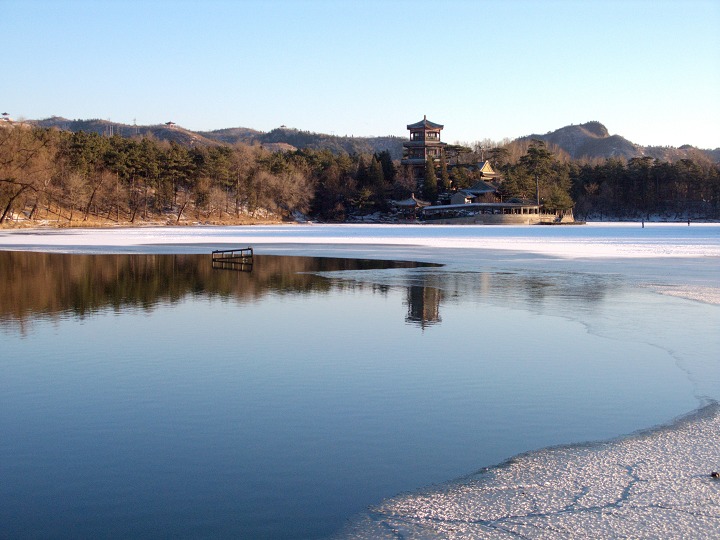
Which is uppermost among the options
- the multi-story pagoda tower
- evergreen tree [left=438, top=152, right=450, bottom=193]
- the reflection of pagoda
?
the multi-story pagoda tower

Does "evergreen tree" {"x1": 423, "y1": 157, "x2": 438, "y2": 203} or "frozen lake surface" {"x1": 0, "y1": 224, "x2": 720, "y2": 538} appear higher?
"evergreen tree" {"x1": 423, "y1": 157, "x2": 438, "y2": 203}

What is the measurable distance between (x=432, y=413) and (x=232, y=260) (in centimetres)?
2115

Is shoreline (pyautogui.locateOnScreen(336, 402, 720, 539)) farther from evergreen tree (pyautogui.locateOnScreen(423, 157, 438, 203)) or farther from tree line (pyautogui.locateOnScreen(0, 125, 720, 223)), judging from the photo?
evergreen tree (pyautogui.locateOnScreen(423, 157, 438, 203))

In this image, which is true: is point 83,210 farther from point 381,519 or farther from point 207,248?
point 381,519

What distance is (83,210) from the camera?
247ft

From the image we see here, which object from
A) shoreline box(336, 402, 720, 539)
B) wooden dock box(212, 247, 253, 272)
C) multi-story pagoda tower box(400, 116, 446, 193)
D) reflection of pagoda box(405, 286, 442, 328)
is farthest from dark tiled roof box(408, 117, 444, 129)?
shoreline box(336, 402, 720, 539)

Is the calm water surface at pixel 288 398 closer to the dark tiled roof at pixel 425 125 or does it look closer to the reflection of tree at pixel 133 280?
the reflection of tree at pixel 133 280

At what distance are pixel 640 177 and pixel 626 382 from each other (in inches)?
4099

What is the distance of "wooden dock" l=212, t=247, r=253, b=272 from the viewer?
987 inches

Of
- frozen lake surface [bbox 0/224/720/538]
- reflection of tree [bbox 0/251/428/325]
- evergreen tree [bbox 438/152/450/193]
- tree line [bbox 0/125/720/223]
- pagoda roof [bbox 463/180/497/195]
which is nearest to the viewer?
frozen lake surface [bbox 0/224/720/538]

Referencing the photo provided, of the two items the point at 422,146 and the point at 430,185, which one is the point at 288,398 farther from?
the point at 422,146

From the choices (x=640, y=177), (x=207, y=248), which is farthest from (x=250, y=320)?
(x=640, y=177)

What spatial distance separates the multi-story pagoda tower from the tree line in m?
2.13

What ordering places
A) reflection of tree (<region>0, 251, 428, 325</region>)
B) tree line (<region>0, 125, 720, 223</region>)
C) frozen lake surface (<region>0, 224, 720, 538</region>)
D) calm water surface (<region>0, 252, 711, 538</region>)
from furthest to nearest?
1. tree line (<region>0, 125, 720, 223</region>)
2. reflection of tree (<region>0, 251, 428, 325</region>)
3. calm water surface (<region>0, 252, 711, 538</region>)
4. frozen lake surface (<region>0, 224, 720, 538</region>)
